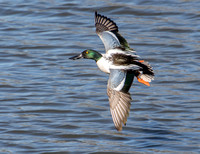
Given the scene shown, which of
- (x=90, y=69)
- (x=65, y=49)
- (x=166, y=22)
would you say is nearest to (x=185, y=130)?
(x=90, y=69)

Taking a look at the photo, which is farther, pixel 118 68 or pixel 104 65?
pixel 104 65

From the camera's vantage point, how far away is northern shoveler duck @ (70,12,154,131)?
5.54 meters

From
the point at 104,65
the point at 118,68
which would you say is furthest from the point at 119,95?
the point at 104,65

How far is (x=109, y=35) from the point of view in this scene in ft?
21.6

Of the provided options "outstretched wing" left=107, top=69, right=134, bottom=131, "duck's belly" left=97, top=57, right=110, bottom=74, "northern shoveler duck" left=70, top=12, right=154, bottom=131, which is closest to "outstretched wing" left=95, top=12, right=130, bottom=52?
"northern shoveler duck" left=70, top=12, right=154, bottom=131

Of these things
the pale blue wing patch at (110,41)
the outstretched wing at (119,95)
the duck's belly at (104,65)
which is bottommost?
the outstretched wing at (119,95)

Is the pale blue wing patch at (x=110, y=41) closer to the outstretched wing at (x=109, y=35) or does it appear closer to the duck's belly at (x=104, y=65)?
the outstretched wing at (x=109, y=35)

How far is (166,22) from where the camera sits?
11.1 metres

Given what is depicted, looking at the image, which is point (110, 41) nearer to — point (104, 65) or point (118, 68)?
point (104, 65)

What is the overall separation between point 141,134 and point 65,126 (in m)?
1.02

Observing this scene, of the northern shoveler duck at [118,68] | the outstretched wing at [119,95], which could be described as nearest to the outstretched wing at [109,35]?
the northern shoveler duck at [118,68]

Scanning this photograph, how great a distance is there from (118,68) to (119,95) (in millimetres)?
489

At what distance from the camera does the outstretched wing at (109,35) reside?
6527 millimetres

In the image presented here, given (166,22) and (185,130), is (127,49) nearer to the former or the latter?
(185,130)
